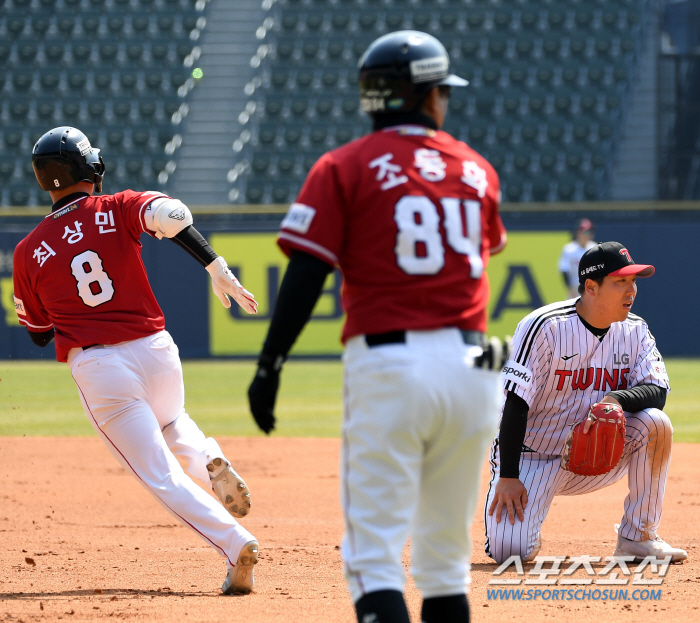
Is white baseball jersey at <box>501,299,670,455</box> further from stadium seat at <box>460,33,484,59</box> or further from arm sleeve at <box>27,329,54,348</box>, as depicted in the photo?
stadium seat at <box>460,33,484,59</box>

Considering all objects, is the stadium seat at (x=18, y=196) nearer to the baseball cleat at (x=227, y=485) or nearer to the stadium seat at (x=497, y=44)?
the stadium seat at (x=497, y=44)

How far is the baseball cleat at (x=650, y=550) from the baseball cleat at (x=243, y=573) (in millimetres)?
1603

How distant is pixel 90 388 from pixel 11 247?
39.5ft

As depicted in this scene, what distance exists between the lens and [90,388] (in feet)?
12.2

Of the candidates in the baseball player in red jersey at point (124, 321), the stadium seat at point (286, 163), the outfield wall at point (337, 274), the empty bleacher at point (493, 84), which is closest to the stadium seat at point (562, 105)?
the empty bleacher at point (493, 84)

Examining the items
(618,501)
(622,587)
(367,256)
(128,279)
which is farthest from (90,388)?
(618,501)

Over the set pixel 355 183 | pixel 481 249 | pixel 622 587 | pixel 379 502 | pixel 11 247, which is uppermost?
pixel 355 183

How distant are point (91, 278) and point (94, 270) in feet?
0.11

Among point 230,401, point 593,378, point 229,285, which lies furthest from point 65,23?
point 593,378

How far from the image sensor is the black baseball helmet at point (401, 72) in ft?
8.09

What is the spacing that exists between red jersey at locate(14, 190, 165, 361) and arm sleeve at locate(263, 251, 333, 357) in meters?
1.51

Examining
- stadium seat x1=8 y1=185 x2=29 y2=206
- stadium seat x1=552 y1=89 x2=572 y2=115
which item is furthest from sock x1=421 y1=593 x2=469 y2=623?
stadium seat x1=552 y1=89 x2=572 y2=115

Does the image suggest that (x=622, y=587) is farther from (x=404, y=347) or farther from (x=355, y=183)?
(x=355, y=183)

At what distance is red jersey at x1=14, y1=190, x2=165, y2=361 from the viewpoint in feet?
12.4
